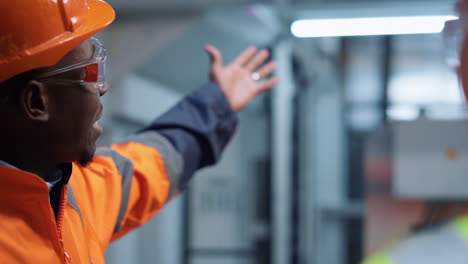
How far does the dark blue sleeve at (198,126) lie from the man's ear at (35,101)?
61cm

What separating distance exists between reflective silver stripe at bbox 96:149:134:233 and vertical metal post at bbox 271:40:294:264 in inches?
154

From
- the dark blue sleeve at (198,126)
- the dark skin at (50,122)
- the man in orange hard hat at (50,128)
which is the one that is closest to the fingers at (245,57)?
the dark blue sleeve at (198,126)

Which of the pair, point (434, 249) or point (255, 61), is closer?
point (255, 61)

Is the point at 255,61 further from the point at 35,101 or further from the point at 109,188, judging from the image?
the point at 35,101

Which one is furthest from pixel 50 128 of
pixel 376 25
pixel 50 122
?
pixel 376 25

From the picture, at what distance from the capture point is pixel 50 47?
1.12 m

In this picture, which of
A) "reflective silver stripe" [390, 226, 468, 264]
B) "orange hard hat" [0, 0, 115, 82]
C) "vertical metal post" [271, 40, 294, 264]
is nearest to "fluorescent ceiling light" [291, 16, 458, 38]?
"vertical metal post" [271, 40, 294, 264]

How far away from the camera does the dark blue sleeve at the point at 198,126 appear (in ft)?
5.82

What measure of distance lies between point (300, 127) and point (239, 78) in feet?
18.7

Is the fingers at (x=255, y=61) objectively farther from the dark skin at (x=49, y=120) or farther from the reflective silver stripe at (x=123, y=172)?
the dark skin at (x=49, y=120)

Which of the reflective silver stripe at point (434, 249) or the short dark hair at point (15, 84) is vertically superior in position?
the short dark hair at point (15, 84)

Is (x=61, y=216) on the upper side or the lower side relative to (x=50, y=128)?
lower

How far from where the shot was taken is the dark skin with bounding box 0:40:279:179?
115 cm

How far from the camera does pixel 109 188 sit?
1.49 m
